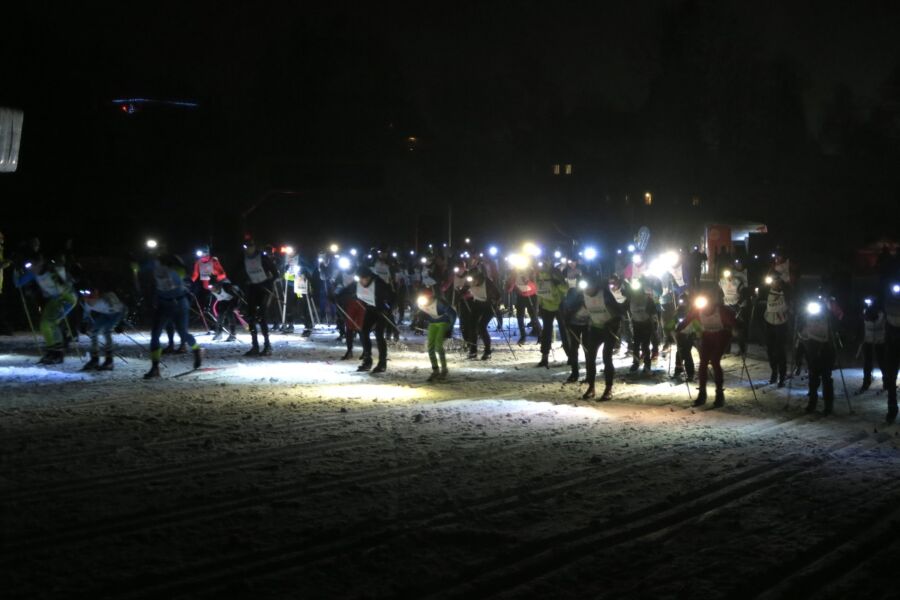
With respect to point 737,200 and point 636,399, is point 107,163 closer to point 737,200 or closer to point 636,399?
point 636,399

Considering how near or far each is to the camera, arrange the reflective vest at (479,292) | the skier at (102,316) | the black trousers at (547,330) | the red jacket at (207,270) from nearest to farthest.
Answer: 1. the skier at (102,316)
2. the black trousers at (547,330)
3. the reflective vest at (479,292)
4. the red jacket at (207,270)

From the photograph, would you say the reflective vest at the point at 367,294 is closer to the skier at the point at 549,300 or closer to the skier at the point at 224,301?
the skier at the point at 549,300

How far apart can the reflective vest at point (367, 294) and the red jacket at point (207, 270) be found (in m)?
5.60

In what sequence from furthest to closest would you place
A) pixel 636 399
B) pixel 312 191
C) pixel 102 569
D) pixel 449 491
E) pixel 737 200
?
pixel 737 200 → pixel 312 191 → pixel 636 399 → pixel 449 491 → pixel 102 569

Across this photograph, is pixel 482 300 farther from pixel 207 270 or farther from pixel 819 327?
pixel 819 327

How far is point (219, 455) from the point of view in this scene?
8914 mm

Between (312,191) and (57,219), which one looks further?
(312,191)

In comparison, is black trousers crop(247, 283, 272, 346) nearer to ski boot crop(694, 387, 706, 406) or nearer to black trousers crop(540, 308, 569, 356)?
black trousers crop(540, 308, 569, 356)

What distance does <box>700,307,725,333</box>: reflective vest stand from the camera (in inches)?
508

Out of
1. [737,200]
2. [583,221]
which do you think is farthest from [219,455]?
[583,221]

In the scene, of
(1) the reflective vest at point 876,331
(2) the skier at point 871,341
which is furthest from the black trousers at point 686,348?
(1) the reflective vest at point 876,331

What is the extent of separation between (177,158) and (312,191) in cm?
621

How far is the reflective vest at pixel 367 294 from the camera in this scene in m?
16.0

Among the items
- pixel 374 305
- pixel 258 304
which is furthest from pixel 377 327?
pixel 258 304
